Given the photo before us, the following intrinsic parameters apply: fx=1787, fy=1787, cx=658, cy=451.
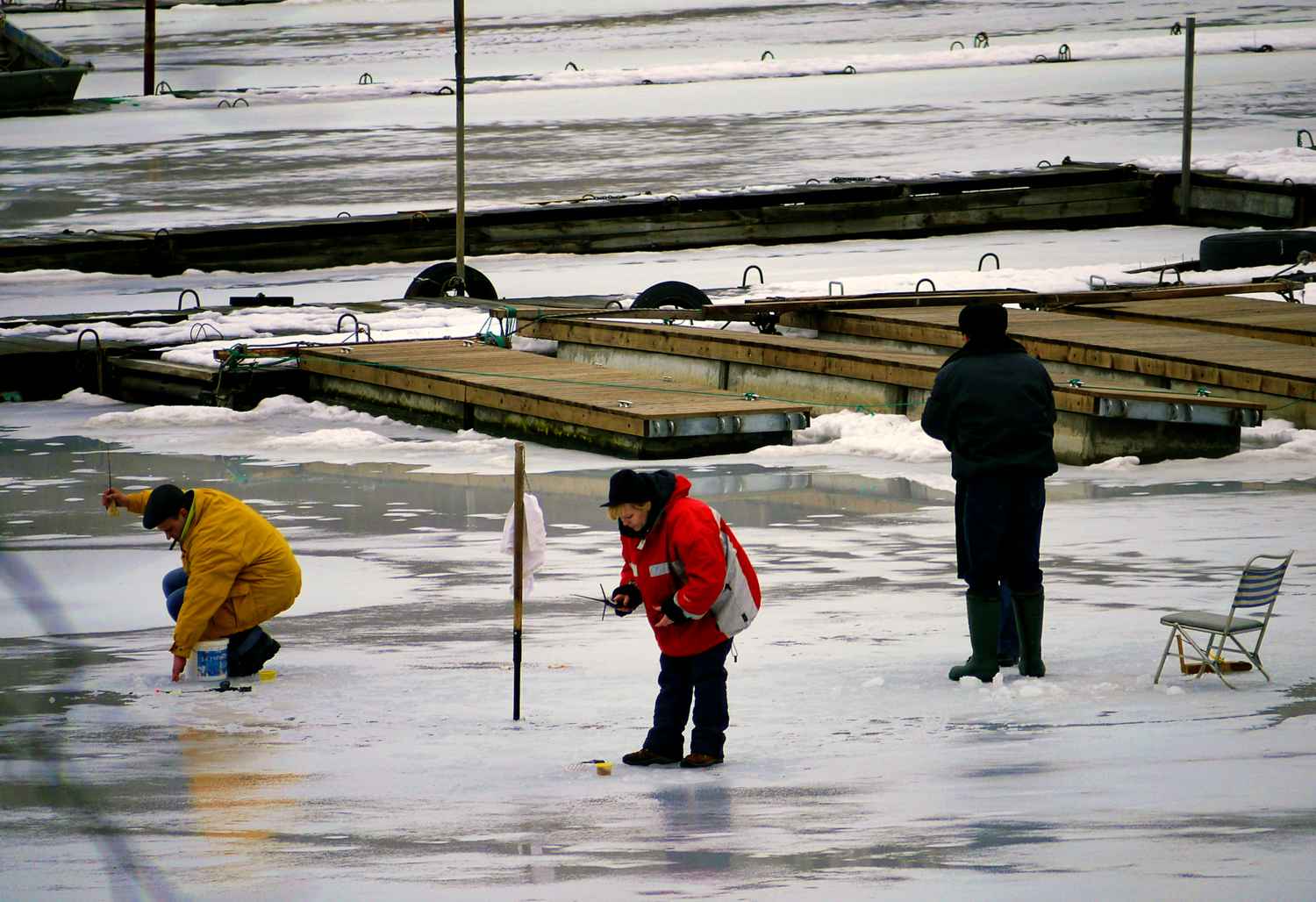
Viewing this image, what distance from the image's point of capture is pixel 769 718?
6734 millimetres

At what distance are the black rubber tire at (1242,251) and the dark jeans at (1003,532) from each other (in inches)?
603

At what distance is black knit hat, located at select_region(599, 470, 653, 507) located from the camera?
588 centimetres

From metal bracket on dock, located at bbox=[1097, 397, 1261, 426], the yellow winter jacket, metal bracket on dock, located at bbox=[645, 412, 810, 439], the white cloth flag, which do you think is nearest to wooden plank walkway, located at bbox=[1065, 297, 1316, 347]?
metal bracket on dock, located at bbox=[1097, 397, 1261, 426]

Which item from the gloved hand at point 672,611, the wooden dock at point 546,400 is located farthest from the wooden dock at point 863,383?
the gloved hand at point 672,611

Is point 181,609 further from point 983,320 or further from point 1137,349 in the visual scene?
point 1137,349

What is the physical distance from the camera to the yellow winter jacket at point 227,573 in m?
7.41

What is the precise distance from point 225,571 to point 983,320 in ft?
10.7

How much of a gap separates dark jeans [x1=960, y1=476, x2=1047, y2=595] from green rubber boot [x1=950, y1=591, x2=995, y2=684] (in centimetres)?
4

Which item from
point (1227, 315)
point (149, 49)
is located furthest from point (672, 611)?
point (149, 49)

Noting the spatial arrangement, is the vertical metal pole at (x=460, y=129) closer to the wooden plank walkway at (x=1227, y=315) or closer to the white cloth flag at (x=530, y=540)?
the wooden plank walkway at (x=1227, y=315)

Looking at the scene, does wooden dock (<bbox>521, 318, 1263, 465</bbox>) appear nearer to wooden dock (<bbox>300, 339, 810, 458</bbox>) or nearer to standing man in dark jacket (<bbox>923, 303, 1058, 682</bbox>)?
wooden dock (<bbox>300, 339, 810, 458</bbox>)

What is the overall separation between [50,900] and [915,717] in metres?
3.17

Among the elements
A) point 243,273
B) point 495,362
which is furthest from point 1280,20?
point 495,362

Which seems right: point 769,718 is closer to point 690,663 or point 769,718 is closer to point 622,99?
point 690,663
